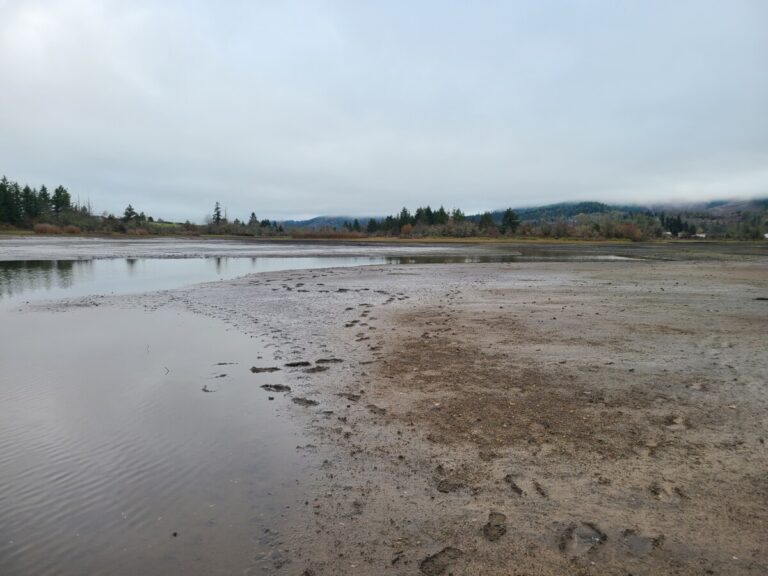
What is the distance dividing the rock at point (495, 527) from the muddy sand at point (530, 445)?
0.05 feet

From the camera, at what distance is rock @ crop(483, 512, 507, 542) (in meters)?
3.95

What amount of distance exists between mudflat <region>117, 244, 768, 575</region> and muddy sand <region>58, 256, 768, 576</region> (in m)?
0.02

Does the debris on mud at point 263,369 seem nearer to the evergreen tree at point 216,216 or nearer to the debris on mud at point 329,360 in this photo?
the debris on mud at point 329,360

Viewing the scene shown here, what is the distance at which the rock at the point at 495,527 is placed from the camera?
3.95 meters

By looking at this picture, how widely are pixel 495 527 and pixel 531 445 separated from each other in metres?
1.72

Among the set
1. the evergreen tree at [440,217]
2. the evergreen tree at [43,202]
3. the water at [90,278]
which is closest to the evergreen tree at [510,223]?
the evergreen tree at [440,217]

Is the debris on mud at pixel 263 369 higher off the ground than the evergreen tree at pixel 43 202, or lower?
lower

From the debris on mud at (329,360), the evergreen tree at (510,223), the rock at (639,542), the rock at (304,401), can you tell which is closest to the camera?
the rock at (639,542)

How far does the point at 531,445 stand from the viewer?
5590mm

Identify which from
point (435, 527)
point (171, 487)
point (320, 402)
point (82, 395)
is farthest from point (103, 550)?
point (82, 395)

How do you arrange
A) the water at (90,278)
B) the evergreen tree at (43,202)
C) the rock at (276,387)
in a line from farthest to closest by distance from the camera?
the evergreen tree at (43,202) → the water at (90,278) → the rock at (276,387)

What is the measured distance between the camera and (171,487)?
15.9 ft

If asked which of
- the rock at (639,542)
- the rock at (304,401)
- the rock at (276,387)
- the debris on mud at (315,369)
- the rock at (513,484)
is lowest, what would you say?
the rock at (304,401)

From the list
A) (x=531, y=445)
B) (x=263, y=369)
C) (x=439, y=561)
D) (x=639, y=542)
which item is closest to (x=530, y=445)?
(x=531, y=445)
